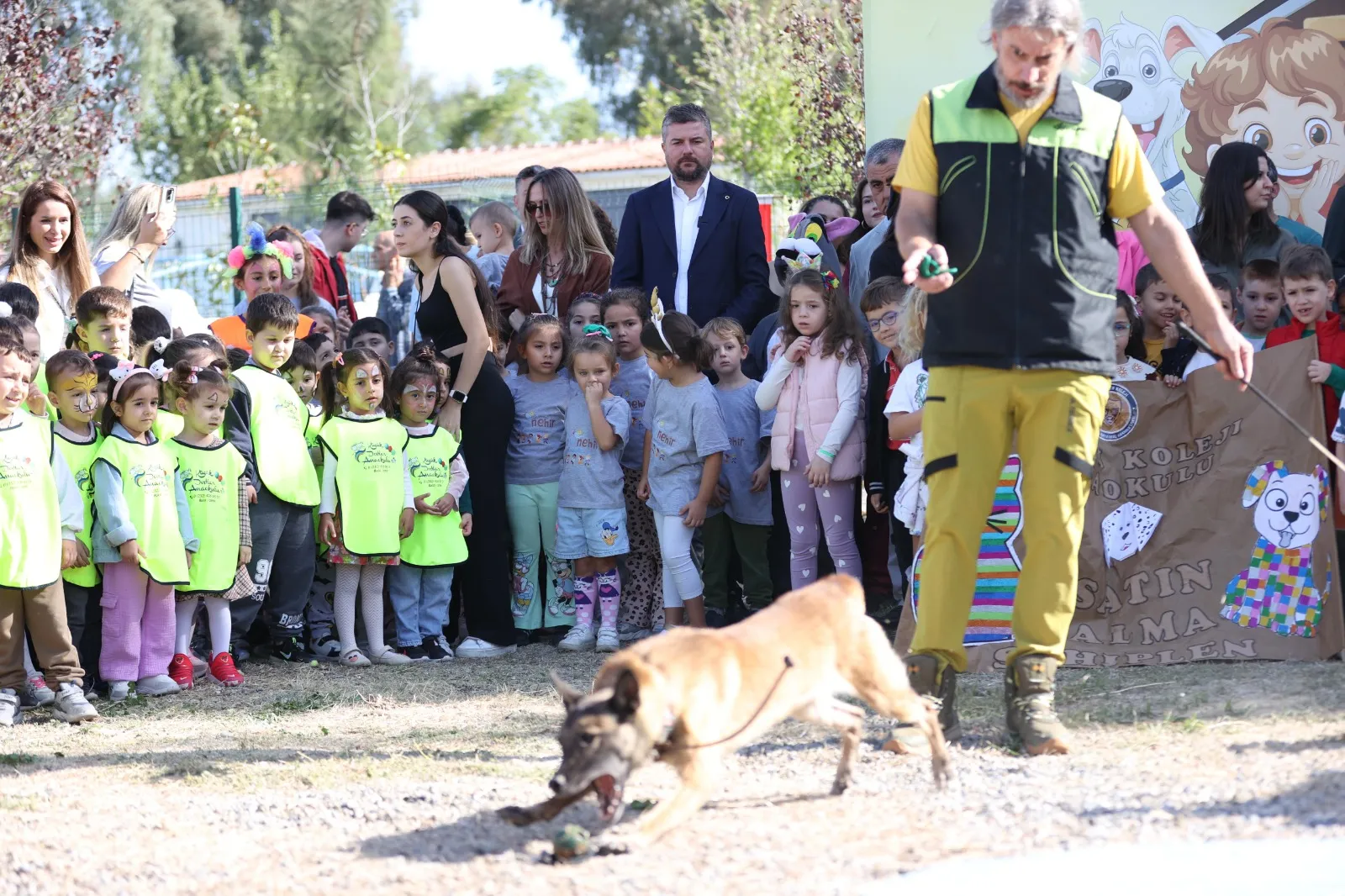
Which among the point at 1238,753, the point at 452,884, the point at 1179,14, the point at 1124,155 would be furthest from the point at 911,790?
the point at 1179,14

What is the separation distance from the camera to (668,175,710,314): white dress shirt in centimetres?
858

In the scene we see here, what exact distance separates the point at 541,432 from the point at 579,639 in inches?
45.4

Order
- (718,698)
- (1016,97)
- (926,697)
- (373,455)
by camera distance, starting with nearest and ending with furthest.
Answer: (718,698) → (1016,97) → (926,697) → (373,455)

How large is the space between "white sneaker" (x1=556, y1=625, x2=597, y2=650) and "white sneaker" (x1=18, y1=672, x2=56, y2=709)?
2.60m

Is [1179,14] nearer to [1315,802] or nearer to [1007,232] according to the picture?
[1007,232]

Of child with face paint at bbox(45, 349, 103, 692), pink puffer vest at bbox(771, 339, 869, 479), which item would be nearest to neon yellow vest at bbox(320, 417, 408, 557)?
child with face paint at bbox(45, 349, 103, 692)

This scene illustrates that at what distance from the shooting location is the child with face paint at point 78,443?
22.7 ft

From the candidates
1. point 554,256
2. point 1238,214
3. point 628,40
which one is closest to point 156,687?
point 554,256

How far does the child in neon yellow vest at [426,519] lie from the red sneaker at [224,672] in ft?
3.17

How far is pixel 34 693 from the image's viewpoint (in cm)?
674

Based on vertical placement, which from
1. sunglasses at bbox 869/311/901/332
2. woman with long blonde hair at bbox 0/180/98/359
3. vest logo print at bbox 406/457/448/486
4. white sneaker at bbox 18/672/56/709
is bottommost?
white sneaker at bbox 18/672/56/709

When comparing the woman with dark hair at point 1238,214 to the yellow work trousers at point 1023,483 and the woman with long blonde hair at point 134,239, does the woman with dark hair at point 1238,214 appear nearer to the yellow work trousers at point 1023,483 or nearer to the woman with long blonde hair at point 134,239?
the yellow work trousers at point 1023,483

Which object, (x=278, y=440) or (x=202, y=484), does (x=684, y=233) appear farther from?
(x=202, y=484)

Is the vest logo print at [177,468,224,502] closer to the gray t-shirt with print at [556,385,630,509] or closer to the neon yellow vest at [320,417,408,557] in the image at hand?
the neon yellow vest at [320,417,408,557]
